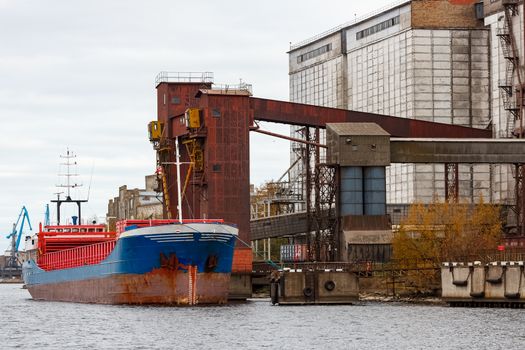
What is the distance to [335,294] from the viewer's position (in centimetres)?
9994

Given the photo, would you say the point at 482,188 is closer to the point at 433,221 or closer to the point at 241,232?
the point at 433,221

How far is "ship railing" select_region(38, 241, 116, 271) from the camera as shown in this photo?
10819 cm

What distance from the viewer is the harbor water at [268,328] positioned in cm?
6500

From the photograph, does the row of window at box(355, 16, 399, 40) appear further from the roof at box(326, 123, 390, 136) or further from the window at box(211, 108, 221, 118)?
the window at box(211, 108, 221, 118)

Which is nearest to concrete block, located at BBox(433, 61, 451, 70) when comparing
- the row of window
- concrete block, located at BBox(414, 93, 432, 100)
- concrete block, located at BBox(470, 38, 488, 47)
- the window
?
concrete block, located at BBox(414, 93, 432, 100)

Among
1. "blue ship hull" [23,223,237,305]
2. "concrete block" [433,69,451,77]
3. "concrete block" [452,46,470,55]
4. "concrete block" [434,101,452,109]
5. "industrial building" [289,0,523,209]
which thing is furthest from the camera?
"concrete block" [433,69,451,77]

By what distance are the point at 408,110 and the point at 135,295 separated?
85205 mm

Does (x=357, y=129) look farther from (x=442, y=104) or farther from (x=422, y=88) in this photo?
(x=422, y=88)

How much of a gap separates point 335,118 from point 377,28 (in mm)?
70724

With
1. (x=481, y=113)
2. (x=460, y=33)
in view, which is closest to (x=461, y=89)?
(x=481, y=113)

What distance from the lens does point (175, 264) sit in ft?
314

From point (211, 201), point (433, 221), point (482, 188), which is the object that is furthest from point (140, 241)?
point (482, 188)

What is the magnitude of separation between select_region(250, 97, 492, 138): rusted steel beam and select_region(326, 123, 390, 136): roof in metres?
2.18

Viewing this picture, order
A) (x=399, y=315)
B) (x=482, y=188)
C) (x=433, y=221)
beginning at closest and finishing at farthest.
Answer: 1. (x=399, y=315)
2. (x=433, y=221)
3. (x=482, y=188)
